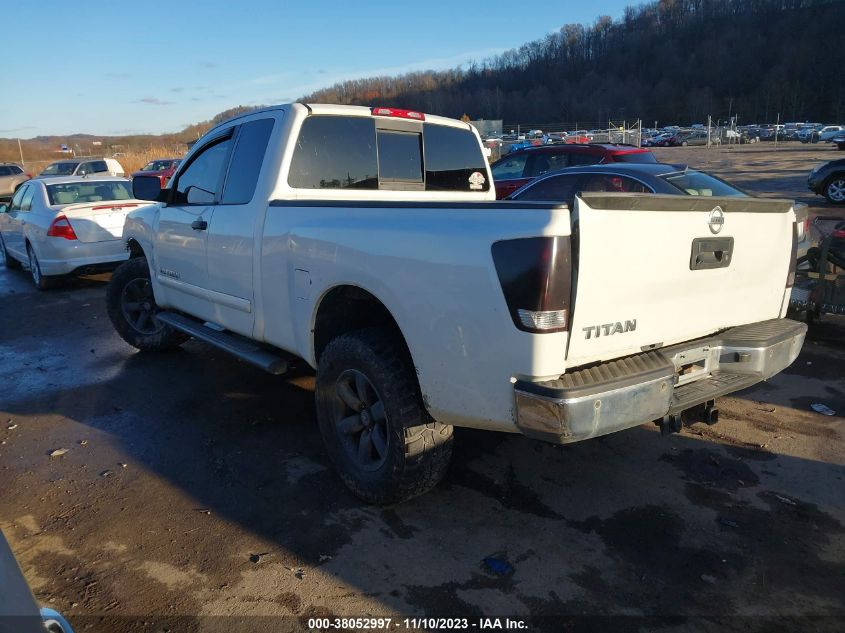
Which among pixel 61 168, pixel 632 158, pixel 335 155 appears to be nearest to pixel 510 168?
pixel 632 158

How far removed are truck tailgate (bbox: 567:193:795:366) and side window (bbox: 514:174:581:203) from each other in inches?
192

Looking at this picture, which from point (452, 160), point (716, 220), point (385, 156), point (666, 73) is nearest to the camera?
point (716, 220)

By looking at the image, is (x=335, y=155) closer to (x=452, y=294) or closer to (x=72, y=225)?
(x=452, y=294)

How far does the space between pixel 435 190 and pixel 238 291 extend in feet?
5.59

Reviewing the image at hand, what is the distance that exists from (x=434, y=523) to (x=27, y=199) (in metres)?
10.2

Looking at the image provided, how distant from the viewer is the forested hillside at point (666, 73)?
4035 inches

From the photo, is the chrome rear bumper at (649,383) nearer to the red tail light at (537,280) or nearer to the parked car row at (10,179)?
the red tail light at (537,280)

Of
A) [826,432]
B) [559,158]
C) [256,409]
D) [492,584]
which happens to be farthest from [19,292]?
[826,432]

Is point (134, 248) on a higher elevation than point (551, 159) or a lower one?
lower

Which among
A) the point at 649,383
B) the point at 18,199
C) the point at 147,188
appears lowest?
the point at 649,383

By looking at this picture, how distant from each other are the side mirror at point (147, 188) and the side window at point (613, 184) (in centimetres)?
510

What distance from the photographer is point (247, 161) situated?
427 centimetres

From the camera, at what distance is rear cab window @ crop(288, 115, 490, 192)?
13.3ft

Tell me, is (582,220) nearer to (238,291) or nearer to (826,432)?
(238,291)
